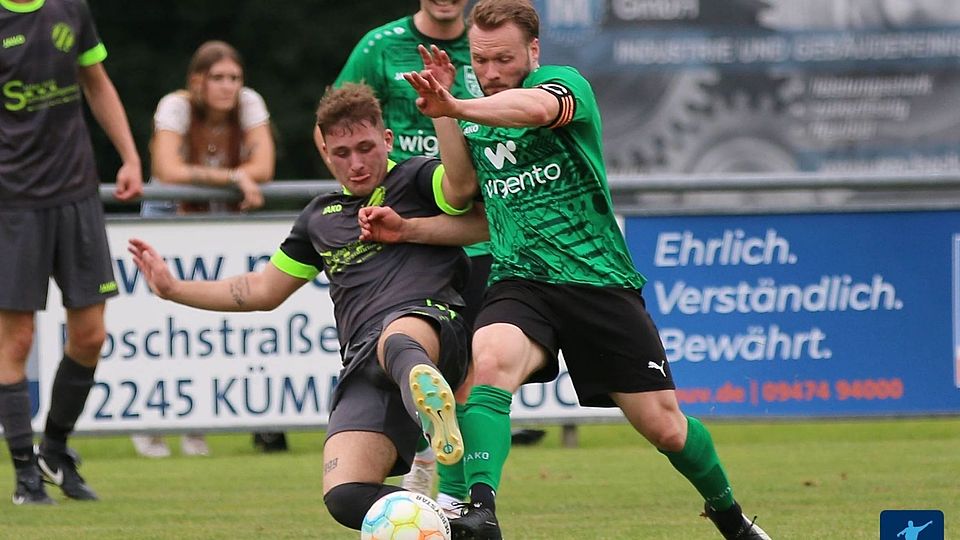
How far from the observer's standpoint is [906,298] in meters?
10.8

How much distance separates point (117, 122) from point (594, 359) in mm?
3248

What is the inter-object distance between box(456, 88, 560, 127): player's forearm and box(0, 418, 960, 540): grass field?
1.77 metres

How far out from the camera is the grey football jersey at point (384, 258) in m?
6.78

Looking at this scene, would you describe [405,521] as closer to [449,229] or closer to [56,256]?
[449,229]

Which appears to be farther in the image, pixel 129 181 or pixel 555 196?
pixel 129 181

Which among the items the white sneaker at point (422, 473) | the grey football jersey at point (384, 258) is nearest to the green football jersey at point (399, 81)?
the white sneaker at point (422, 473)

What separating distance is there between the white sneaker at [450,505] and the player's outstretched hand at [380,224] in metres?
0.90

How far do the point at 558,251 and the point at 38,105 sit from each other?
9.70 feet

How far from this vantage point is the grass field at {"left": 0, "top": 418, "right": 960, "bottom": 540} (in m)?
7.49

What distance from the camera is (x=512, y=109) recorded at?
20.0 ft

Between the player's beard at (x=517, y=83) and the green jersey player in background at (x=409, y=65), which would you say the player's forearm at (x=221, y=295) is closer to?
the player's beard at (x=517, y=83)

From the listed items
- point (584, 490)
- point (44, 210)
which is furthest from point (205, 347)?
point (584, 490)

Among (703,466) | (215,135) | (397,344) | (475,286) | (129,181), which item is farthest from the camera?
(215,135)

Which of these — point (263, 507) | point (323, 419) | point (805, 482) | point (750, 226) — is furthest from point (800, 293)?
point (263, 507)
